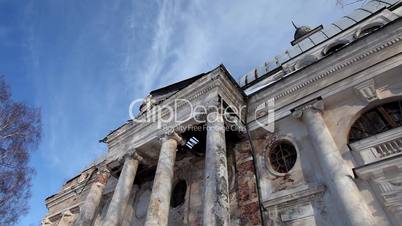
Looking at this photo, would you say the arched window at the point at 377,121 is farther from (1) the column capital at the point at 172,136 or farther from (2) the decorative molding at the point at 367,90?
(1) the column capital at the point at 172,136

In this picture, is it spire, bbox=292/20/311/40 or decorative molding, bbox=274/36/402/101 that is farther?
spire, bbox=292/20/311/40

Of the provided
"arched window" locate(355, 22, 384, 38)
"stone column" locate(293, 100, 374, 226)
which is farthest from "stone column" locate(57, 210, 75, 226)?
"arched window" locate(355, 22, 384, 38)

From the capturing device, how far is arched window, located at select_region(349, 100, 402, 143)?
7520 millimetres

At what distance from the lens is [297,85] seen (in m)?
9.78

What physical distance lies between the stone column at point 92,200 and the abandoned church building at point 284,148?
0.05 meters

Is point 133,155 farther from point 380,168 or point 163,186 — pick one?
point 380,168

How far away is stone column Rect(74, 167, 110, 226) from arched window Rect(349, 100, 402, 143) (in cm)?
1048

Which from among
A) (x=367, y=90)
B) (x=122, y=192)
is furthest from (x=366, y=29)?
(x=122, y=192)

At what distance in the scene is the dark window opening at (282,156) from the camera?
8.88m

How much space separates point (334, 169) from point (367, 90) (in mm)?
2896

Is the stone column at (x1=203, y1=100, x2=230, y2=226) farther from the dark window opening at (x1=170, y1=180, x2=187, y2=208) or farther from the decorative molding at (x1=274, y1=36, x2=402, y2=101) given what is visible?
the dark window opening at (x1=170, y1=180, x2=187, y2=208)

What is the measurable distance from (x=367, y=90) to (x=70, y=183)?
19969 mm

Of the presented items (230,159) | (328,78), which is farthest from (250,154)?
(328,78)

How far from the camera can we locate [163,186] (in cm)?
860
